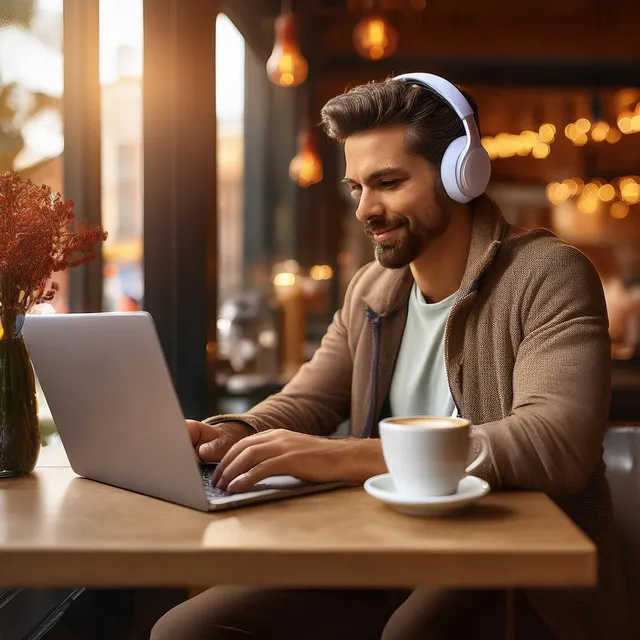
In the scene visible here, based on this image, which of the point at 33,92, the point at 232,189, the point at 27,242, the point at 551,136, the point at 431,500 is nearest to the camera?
the point at 431,500

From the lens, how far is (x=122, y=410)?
1209 mm

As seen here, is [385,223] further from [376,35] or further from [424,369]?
[376,35]

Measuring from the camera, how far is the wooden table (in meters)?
0.94

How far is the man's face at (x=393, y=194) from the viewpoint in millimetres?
1673

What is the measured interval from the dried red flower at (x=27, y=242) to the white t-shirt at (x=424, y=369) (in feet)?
2.26

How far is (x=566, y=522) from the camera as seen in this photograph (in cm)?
107

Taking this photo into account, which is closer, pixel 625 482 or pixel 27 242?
pixel 27 242

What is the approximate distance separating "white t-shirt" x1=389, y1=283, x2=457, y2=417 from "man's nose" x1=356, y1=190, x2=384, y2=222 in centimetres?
22

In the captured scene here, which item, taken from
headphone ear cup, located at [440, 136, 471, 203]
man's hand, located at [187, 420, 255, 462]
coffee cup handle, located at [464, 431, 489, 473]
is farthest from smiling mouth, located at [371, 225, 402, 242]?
coffee cup handle, located at [464, 431, 489, 473]

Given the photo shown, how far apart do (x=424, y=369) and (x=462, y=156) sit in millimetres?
420

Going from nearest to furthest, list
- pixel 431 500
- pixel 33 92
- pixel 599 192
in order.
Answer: pixel 431 500, pixel 33 92, pixel 599 192

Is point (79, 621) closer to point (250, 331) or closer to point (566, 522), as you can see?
point (566, 522)

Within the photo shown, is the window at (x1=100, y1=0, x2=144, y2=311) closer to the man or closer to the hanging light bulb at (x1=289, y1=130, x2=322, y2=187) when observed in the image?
the man

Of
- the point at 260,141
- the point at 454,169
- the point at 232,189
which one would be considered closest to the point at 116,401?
the point at 454,169
